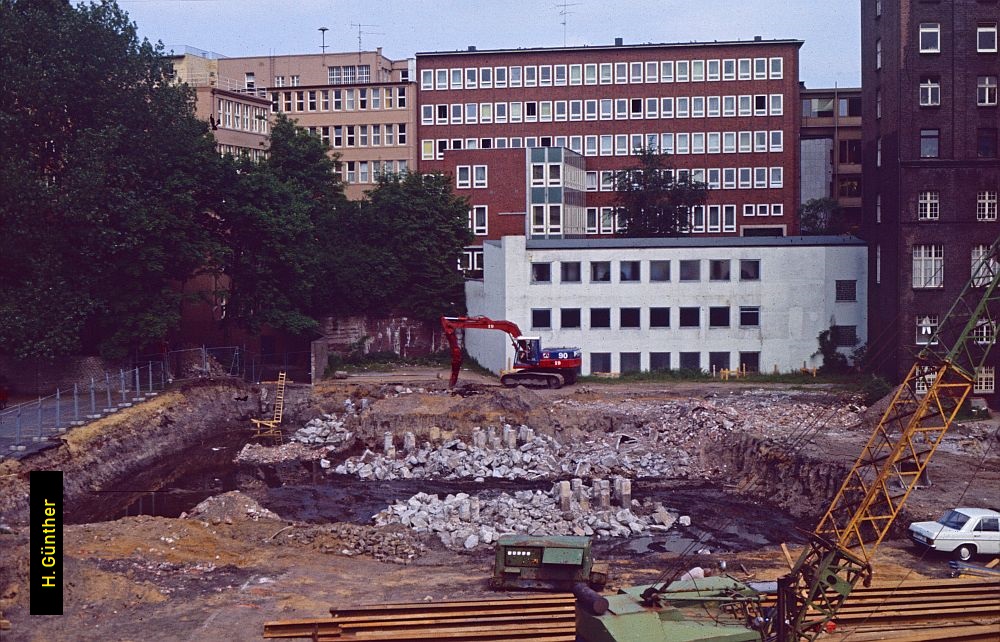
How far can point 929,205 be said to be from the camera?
184ft

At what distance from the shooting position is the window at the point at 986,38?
55438 mm

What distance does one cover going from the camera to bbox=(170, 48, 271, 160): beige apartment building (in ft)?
283

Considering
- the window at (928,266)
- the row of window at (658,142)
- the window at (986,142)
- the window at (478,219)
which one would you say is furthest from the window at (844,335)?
the row of window at (658,142)

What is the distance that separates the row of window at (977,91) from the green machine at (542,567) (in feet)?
126

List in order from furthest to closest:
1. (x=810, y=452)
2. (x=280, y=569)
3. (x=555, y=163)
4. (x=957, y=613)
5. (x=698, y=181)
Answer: (x=698, y=181) → (x=555, y=163) → (x=810, y=452) → (x=280, y=569) → (x=957, y=613)

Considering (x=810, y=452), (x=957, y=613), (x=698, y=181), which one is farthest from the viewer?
(x=698, y=181)

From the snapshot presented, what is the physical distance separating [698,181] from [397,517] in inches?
2598

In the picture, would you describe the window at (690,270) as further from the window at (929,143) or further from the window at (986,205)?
the window at (986,205)

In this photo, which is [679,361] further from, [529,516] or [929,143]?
[529,516]

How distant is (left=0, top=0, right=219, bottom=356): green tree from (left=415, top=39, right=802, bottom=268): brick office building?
41503 millimetres

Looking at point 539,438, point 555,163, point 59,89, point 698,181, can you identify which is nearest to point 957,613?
point 539,438

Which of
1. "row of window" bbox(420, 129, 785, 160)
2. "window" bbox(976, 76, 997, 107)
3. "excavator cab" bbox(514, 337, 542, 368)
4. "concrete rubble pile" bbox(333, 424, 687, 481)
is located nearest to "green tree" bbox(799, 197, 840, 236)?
"row of window" bbox(420, 129, 785, 160)

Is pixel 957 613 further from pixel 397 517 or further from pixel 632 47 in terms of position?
pixel 632 47

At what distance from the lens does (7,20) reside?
5262cm
